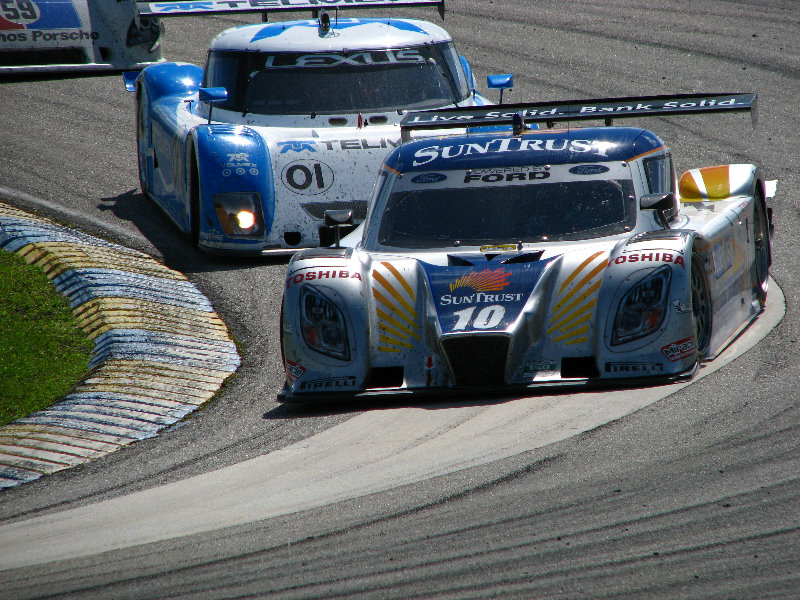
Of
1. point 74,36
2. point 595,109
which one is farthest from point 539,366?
point 74,36

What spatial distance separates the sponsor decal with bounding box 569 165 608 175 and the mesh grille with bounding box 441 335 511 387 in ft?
4.99

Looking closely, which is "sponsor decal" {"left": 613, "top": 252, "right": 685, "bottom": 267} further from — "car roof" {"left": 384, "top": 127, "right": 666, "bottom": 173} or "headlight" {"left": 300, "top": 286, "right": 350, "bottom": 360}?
"headlight" {"left": 300, "top": 286, "right": 350, "bottom": 360}

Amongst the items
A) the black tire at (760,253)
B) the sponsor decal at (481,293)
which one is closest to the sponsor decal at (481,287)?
the sponsor decal at (481,293)

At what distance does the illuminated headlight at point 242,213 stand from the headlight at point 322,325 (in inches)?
142

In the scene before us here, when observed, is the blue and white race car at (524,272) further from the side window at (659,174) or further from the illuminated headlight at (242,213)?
the illuminated headlight at (242,213)

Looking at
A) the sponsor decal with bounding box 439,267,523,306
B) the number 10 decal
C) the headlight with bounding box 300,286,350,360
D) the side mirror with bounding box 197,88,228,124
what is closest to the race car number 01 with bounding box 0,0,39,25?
the side mirror with bounding box 197,88,228,124

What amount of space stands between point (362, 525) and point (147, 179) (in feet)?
27.9

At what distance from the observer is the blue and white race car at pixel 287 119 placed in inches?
406

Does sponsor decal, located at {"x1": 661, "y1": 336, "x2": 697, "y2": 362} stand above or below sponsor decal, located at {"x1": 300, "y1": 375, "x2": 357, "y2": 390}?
above

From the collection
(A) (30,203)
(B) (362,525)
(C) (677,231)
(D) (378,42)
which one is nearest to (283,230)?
(D) (378,42)

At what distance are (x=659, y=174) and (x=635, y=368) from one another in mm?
1700

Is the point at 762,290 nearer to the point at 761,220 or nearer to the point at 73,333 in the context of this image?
the point at 761,220

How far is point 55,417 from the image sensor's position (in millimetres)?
6801

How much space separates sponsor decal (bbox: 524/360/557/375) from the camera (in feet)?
21.3
